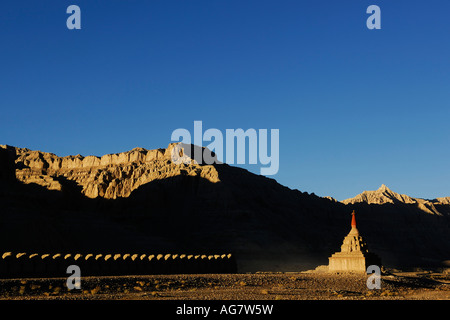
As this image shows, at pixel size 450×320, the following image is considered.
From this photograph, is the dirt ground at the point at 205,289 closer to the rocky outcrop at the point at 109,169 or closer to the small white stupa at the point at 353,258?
the small white stupa at the point at 353,258

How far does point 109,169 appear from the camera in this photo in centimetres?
13350

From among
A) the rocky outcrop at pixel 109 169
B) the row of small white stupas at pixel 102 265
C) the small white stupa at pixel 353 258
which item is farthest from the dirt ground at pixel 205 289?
the rocky outcrop at pixel 109 169

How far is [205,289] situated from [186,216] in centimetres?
6782

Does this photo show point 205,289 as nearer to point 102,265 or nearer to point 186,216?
point 102,265

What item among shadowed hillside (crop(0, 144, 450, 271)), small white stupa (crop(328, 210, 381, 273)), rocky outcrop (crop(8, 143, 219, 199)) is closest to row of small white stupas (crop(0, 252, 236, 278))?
small white stupa (crop(328, 210, 381, 273))

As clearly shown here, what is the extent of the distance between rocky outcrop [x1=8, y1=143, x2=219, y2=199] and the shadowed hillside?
28 centimetres

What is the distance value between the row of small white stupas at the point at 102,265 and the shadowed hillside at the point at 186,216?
22.8 metres

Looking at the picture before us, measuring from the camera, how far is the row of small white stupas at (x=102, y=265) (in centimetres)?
4012

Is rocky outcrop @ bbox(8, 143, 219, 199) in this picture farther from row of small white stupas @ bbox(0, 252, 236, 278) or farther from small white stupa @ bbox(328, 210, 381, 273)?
small white stupa @ bbox(328, 210, 381, 273)

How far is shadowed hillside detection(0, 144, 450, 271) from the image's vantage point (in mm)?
77250

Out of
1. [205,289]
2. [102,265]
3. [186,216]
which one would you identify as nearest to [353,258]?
[102,265]

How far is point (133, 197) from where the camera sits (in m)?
104

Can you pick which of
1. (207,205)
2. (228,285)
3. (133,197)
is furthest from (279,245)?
(228,285)
